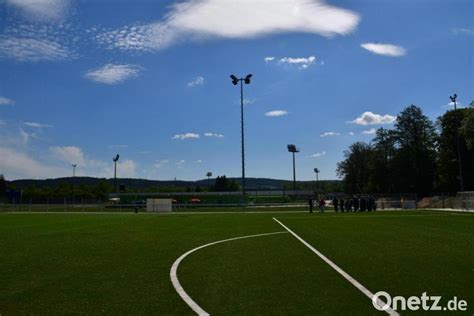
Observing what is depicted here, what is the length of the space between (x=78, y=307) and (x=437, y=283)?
5.62m

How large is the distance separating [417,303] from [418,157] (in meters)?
88.2

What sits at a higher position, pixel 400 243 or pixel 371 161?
pixel 371 161

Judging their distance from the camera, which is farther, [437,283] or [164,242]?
[164,242]

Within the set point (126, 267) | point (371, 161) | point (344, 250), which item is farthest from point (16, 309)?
point (371, 161)

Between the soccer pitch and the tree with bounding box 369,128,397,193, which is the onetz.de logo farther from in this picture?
the tree with bounding box 369,128,397,193

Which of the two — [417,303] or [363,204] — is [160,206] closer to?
[363,204]

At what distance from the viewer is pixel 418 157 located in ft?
289

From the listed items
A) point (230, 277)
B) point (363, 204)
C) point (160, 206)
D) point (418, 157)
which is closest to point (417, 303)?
point (230, 277)

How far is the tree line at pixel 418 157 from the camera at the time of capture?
238 ft

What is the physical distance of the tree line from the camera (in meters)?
72.4

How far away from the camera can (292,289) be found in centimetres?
721

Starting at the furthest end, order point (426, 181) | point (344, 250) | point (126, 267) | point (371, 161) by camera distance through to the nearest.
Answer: point (371, 161) → point (426, 181) → point (344, 250) → point (126, 267)

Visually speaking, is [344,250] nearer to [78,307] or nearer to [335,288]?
[335,288]

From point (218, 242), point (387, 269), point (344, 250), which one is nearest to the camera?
point (387, 269)
